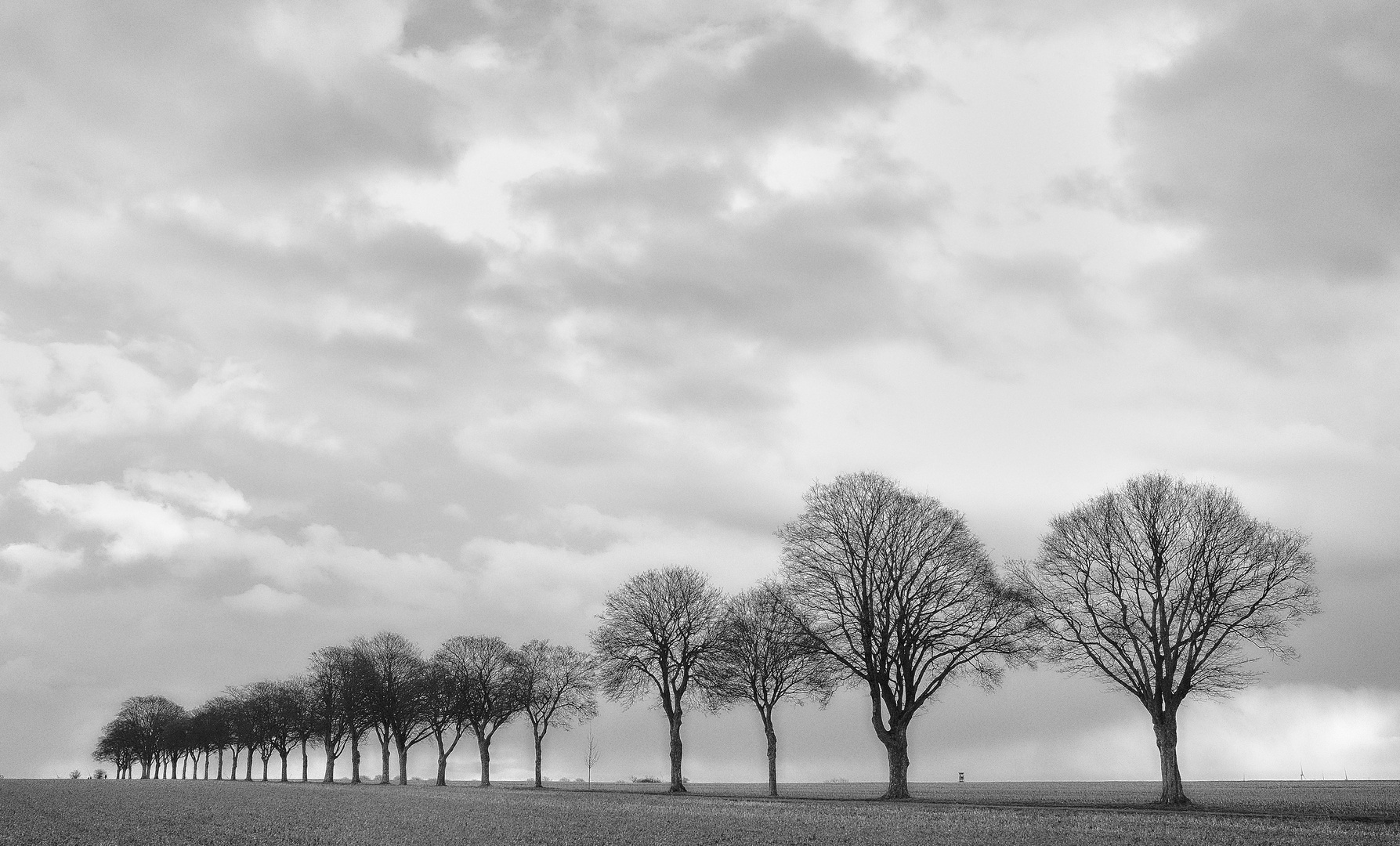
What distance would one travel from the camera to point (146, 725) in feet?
627

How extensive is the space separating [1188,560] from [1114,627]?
16.5 ft

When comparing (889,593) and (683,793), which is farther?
(683,793)

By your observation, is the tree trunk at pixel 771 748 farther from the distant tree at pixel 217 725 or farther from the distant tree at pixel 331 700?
the distant tree at pixel 217 725

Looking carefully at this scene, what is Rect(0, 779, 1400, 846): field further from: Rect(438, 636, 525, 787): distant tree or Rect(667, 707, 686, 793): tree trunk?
Rect(438, 636, 525, 787): distant tree

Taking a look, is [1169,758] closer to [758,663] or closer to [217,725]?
[758,663]

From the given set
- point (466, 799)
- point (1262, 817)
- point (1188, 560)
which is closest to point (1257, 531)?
point (1188, 560)

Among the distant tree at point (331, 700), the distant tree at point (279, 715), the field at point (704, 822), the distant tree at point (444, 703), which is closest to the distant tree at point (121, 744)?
the distant tree at point (279, 715)

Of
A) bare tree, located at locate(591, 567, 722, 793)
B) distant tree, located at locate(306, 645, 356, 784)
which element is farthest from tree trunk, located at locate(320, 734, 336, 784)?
bare tree, located at locate(591, 567, 722, 793)

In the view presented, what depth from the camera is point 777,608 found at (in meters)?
67.1

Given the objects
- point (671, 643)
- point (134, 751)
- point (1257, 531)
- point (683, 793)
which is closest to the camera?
point (1257, 531)

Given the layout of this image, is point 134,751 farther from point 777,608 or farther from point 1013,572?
point 1013,572

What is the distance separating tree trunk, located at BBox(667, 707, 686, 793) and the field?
13.9 m

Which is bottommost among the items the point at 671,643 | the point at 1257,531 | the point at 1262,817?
the point at 1262,817

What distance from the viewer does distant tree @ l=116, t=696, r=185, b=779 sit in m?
189
